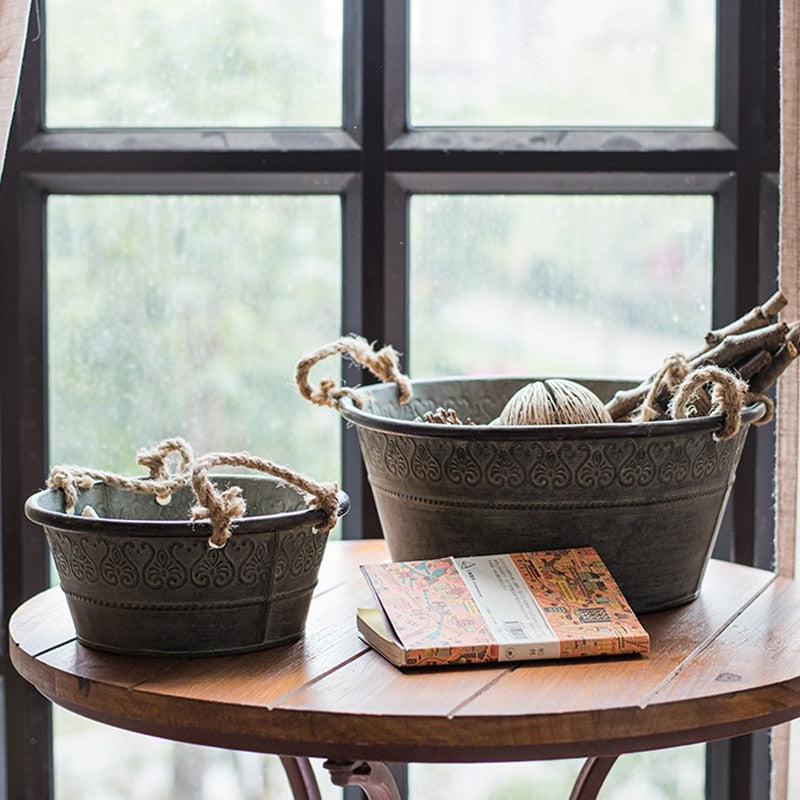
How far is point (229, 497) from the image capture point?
2.73ft

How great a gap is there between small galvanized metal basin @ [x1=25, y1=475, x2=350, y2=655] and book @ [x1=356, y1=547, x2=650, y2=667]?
0.08 m

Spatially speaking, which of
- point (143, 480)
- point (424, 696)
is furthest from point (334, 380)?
point (424, 696)

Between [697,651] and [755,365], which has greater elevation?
[755,365]

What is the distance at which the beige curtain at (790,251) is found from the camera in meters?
1.30

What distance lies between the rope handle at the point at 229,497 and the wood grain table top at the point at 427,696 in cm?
11

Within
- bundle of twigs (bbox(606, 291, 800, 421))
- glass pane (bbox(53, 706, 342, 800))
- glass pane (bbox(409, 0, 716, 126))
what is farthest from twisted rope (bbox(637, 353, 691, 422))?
glass pane (bbox(53, 706, 342, 800))

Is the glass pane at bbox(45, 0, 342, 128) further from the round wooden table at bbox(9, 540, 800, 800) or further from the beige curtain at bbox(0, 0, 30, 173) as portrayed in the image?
the round wooden table at bbox(9, 540, 800, 800)

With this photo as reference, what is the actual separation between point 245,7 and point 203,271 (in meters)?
0.36

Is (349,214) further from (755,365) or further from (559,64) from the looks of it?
(755,365)

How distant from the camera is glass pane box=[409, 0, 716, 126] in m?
1.47

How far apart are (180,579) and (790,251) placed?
83 cm

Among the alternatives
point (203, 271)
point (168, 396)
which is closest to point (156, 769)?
point (168, 396)

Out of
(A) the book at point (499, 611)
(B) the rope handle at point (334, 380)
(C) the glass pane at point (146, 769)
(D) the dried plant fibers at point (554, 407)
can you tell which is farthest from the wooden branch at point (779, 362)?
(C) the glass pane at point (146, 769)

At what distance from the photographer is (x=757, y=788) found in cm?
146
